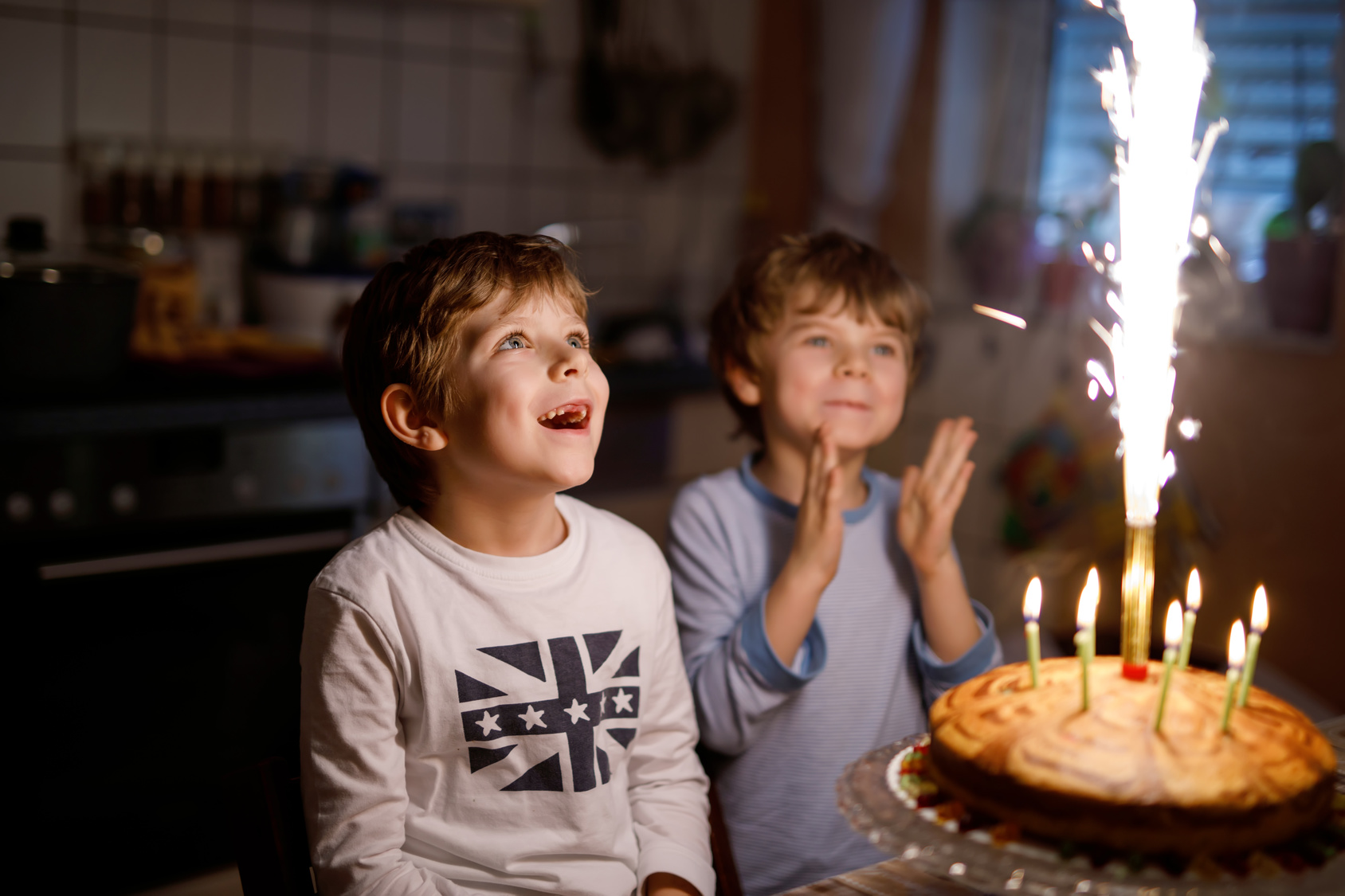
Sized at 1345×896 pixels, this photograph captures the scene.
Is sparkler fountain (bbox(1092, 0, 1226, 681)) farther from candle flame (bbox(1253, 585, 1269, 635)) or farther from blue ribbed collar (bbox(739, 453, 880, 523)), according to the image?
blue ribbed collar (bbox(739, 453, 880, 523))

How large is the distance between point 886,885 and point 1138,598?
0.87ft

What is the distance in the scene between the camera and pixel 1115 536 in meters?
2.43

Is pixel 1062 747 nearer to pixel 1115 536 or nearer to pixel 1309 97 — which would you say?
pixel 1115 536

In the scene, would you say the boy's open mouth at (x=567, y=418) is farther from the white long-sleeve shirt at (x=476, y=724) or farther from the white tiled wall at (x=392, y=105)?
the white tiled wall at (x=392, y=105)

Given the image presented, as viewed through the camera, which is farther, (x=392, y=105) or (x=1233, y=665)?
(x=392, y=105)

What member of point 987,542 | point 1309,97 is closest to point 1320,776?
point 1309,97

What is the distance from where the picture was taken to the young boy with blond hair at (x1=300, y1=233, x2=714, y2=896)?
0.86 m

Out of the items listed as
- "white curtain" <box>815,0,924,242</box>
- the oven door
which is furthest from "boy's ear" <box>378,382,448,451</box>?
"white curtain" <box>815,0,924,242</box>

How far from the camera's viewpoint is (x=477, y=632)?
906 millimetres

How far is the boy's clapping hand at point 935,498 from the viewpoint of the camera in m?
1.13

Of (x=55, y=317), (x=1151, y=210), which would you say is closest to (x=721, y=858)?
(x=1151, y=210)

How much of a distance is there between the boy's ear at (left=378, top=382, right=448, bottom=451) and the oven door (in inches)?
43.8

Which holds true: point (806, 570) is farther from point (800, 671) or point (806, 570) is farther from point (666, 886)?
point (666, 886)

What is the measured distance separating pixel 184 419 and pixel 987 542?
192 centimetres
